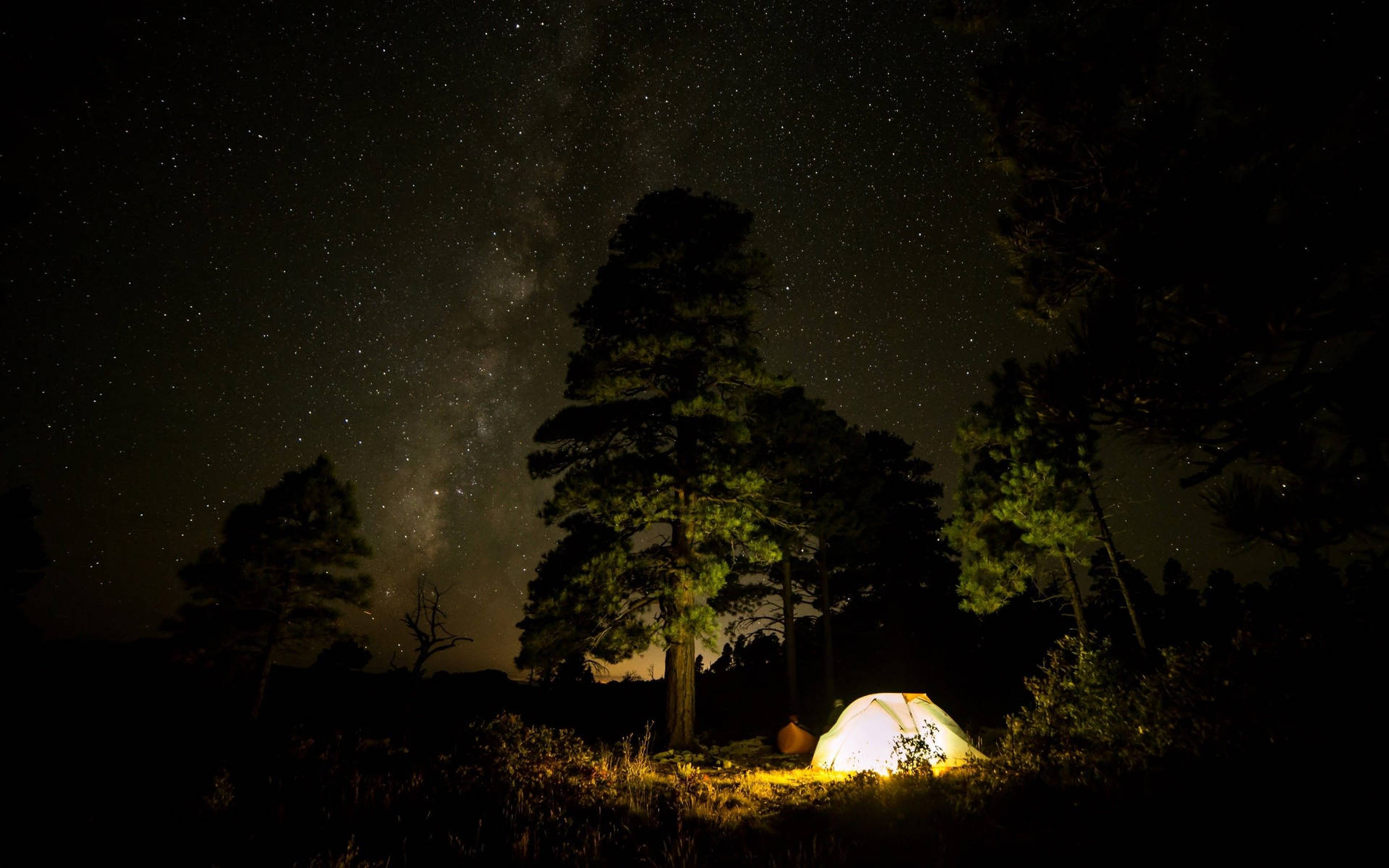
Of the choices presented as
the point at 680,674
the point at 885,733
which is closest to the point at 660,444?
the point at 680,674

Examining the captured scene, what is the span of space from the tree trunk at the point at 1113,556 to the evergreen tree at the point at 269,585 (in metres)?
24.7

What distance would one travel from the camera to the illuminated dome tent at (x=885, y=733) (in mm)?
11805

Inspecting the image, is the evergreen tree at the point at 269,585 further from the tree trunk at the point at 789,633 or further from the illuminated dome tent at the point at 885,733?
the illuminated dome tent at the point at 885,733

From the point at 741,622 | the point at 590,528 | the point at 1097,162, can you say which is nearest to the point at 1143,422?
the point at 1097,162

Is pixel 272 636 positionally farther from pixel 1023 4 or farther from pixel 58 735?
pixel 1023 4

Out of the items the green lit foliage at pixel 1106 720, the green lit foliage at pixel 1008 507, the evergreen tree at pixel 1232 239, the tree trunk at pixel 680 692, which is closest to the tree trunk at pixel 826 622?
the green lit foliage at pixel 1008 507

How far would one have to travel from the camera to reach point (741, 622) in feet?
77.7

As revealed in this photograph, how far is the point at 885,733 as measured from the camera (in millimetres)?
12023

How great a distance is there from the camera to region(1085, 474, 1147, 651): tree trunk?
14484 mm

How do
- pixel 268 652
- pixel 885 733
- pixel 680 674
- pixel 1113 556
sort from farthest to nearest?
pixel 268 652, pixel 1113 556, pixel 680 674, pixel 885 733

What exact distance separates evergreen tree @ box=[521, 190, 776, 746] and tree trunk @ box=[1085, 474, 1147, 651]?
9.85 m

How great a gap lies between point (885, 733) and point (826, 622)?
1182cm

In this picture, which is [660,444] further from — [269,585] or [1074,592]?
[269,585]

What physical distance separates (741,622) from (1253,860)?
20.9m
